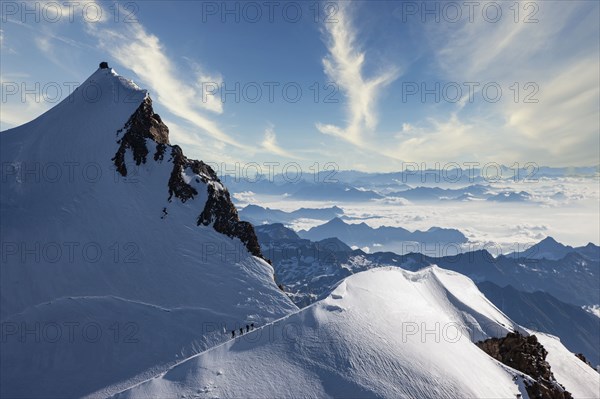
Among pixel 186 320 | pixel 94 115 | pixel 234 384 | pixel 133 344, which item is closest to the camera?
pixel 234 384

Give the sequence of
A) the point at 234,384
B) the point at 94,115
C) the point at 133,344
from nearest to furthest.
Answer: the point at 234,384, the point at 133,344, the point at 94,115

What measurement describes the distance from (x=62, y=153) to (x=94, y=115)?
1280cm

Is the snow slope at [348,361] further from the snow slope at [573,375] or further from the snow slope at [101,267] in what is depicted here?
the snow slope at [573,375]

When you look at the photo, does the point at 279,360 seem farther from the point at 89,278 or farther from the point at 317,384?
the point at 89,278

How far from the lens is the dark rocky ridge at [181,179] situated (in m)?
66.2

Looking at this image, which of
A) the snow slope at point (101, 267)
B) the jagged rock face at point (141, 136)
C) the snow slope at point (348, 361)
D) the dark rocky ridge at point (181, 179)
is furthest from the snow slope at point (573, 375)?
the jagged rock face at point (141, 136)

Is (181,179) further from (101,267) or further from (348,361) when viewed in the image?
(348,361)

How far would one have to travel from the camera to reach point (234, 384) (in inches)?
762

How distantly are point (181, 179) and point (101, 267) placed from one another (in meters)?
23.7

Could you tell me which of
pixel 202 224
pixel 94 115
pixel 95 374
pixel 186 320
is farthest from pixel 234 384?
pixel 94 115

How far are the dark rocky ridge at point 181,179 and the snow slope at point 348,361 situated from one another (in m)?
38.6

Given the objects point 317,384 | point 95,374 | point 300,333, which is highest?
point 300,333

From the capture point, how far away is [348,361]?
72.2ft

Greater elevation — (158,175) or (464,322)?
(158,175)
